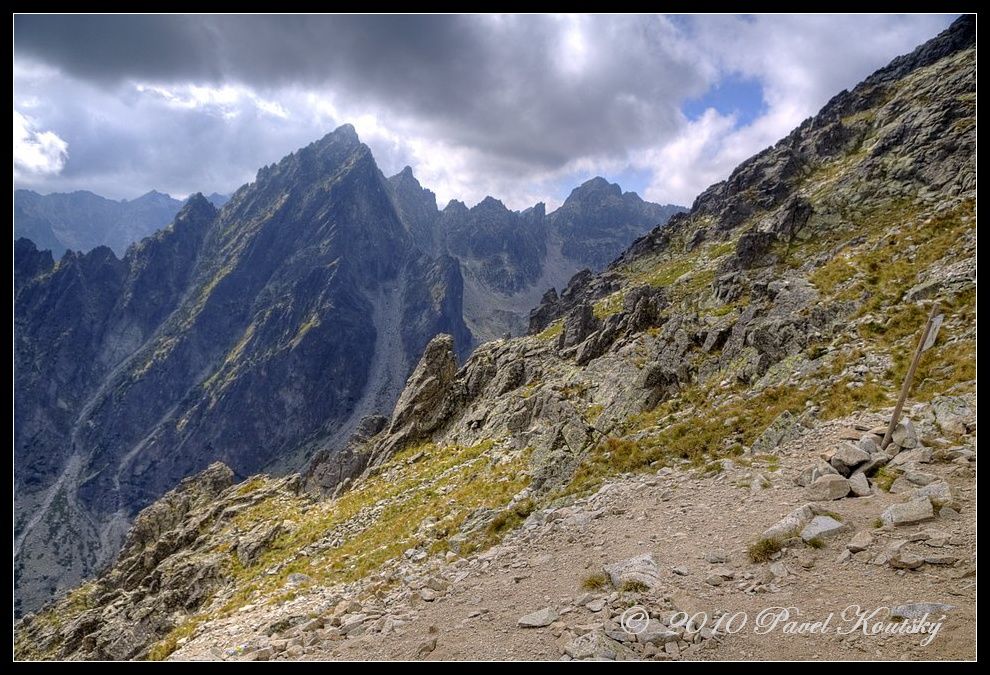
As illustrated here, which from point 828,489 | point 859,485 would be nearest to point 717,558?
point 828,489

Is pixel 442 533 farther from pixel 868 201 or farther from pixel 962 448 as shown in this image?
pixel 868 201

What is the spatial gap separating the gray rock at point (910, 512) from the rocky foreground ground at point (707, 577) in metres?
0.03

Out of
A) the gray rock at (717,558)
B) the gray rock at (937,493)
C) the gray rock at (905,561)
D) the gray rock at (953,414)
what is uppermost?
the gray rock at (953,414)

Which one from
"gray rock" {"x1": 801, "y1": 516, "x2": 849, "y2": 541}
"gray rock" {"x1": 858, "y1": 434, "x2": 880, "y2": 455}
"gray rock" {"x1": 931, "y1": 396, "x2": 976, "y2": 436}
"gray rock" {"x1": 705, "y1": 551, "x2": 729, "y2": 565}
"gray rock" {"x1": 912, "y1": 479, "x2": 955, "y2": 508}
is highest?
"gray rock" {"x1": 931, "y1": 396, "x2": 976, "y2": 436}

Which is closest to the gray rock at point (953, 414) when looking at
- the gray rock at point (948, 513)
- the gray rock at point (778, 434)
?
the gray rock at point (778, 434)

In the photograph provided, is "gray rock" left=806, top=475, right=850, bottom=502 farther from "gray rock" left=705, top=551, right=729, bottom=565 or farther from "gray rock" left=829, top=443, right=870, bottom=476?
"gray rock" left=705, top=551, right=729, bottom=565

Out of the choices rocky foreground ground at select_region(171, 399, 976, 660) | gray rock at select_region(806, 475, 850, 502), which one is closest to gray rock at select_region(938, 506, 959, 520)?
rocky foreground ground at select_region(171, 399, 976, 660)

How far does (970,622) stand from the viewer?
7871mm

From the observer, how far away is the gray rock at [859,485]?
42.0ft

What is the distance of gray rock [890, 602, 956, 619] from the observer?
813cm

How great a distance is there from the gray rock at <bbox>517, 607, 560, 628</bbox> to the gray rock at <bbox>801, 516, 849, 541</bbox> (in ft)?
19.8

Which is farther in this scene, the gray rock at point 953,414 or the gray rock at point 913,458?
the gray rock at point 953,414

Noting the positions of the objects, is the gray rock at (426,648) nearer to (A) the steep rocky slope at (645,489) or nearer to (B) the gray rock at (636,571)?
(A) the steep rocky slope at (645,489)

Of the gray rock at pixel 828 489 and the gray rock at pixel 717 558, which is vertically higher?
the gray rock at pixel 828 489
